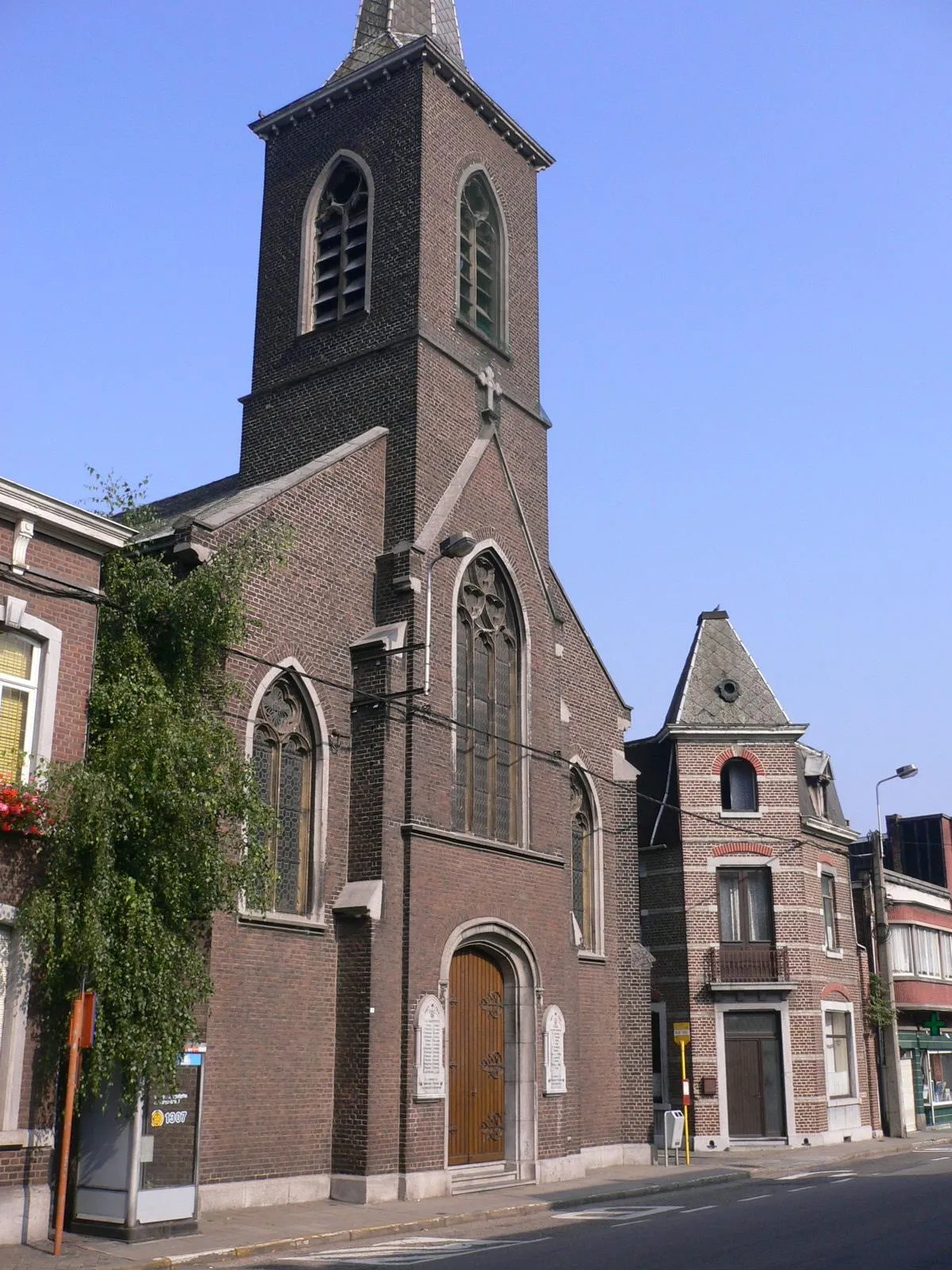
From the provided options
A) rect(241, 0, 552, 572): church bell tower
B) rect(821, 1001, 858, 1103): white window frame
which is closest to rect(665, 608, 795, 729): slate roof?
rect(821, 1001, 858, 1103): white window frame

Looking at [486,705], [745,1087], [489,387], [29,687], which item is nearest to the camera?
[29,687]

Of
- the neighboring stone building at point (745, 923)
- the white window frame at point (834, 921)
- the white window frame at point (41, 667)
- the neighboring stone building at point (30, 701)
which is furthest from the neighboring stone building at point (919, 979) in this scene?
the white window frame at point (41, 667)

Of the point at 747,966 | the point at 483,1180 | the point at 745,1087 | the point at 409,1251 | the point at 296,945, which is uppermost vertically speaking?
the point at 747,966

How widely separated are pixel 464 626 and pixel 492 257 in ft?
27.0

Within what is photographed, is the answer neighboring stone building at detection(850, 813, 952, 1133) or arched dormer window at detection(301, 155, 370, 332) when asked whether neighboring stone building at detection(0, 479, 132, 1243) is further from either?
neighboring stone building at detection(850, 813, 952, 1133)

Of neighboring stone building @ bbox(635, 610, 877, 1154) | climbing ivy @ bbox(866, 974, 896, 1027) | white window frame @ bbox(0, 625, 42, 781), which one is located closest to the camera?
white window frame @ bbox(0, 625, 42, 781)

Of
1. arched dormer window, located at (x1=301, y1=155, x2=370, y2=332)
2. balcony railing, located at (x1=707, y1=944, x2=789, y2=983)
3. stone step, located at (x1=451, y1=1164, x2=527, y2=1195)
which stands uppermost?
arched dormer window, located at (x1=301, y1=155, x2=370, y2=332)

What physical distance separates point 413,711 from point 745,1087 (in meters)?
16.1

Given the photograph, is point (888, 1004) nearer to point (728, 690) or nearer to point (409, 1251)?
point (728, 690)

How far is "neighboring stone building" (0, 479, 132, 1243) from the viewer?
46.1 ft

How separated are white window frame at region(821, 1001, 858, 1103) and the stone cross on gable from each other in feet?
56.1

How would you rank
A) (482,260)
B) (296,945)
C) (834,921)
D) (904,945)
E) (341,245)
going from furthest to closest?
1. (904,945)
2. (834,921)
3. (482,260)
4. (341,245)
5. (296,945)

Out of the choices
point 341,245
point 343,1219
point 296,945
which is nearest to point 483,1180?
point 343,1219

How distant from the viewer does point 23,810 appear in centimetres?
1416
